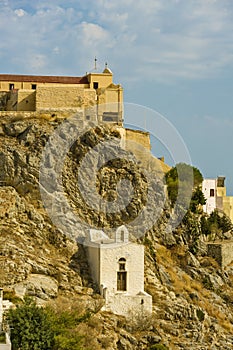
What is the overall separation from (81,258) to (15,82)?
17384 mm

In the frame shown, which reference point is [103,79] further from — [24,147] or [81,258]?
[81,258]

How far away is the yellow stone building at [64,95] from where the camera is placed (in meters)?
57.2

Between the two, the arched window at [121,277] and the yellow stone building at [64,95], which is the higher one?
the yellow stone building at [64,95]

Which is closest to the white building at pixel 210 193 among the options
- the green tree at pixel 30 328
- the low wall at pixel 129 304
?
the low wall at pixel 129 304

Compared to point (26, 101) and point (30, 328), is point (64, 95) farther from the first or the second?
point (30, 328)

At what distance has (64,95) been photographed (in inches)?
2266

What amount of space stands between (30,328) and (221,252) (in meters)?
23.5

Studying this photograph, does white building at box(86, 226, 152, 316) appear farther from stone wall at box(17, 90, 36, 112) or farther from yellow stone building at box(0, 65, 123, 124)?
stone wall at box(17, 90, 36, 112)

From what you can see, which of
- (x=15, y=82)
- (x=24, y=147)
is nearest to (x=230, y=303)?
(x=24, y=147)

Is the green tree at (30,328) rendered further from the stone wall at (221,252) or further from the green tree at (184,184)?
the stone wall at (221,252)

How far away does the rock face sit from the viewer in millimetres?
45094

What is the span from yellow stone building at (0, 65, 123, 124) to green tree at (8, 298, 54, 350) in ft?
66.9

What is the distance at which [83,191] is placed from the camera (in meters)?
53.6

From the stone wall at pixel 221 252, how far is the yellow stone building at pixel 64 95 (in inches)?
432
